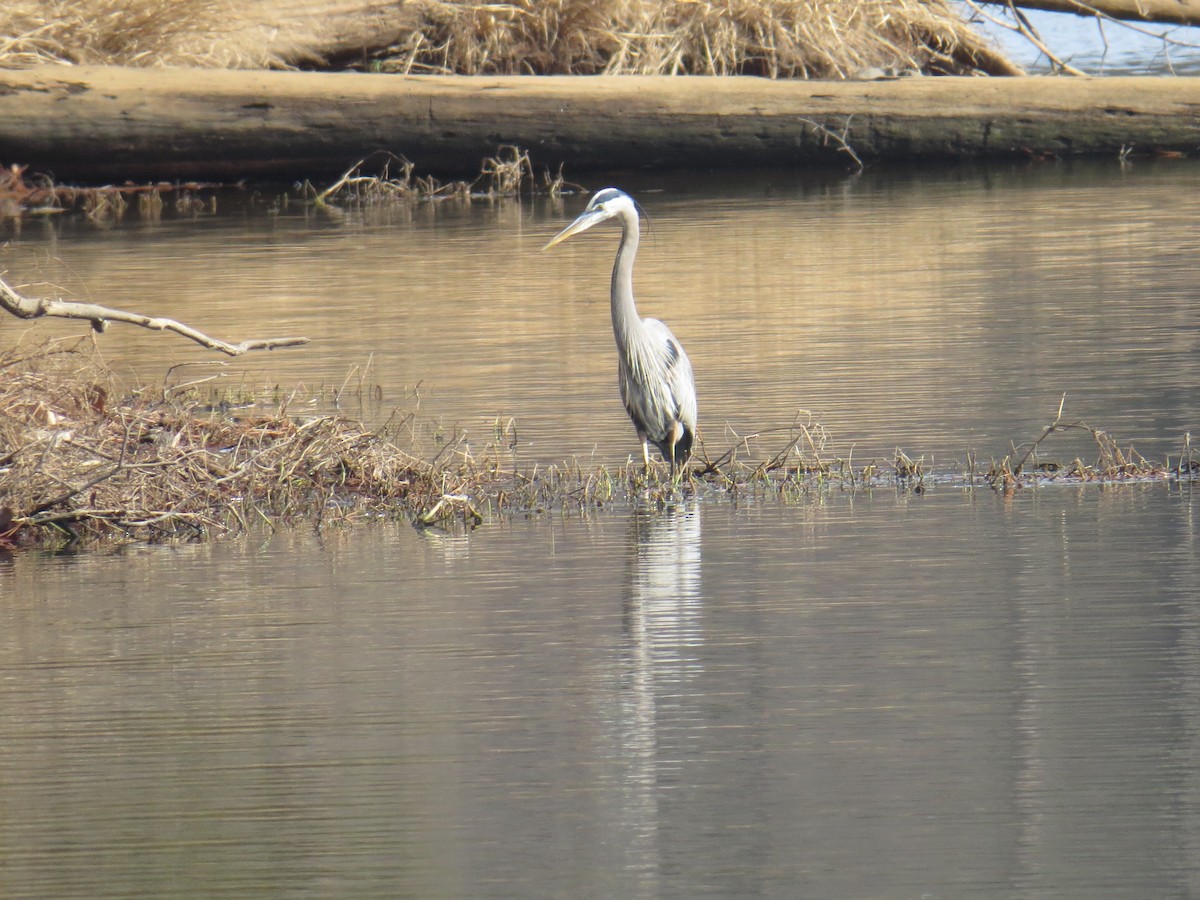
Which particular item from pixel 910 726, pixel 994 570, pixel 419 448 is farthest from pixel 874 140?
pixel 910 726

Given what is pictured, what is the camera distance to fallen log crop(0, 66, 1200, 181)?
19953mm

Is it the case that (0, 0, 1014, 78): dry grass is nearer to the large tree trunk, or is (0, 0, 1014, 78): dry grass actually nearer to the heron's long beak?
the large tree trunk

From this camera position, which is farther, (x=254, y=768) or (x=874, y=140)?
(x=874, y=140)

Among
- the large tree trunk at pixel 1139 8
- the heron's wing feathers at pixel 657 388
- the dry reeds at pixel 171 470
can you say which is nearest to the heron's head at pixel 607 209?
the heron's wing feathers at pixel 657 388

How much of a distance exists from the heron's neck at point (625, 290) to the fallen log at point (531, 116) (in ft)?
35.4

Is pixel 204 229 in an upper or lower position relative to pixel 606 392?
upper

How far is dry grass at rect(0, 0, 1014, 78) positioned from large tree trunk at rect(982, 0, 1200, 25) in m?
1.48

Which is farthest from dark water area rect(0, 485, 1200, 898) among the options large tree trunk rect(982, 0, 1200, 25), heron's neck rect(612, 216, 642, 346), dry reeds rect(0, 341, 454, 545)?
large tree trunk rect(982, 0, 1200, 25)

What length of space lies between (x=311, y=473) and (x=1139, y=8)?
51.8ft

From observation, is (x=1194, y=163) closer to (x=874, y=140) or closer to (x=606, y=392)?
(x=874, y=140)

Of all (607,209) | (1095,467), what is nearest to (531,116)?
(607,209)

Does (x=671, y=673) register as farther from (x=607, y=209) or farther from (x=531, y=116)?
(x=531, y=116)

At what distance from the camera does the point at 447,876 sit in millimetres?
4434

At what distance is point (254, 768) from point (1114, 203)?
14.2 metres
